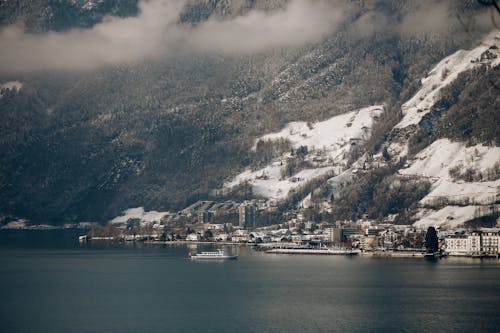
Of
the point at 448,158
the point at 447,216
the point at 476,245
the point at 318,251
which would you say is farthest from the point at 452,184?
the point at 476,245

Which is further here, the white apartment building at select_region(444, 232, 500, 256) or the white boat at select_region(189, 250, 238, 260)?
the white apartment building at select_region(444, 232, 500, 256)

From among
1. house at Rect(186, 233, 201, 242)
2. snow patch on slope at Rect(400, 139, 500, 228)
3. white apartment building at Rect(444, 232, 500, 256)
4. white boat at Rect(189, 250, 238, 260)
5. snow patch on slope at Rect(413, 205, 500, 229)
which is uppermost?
snow patch on slope at Rect(400, 139, 500, 228)

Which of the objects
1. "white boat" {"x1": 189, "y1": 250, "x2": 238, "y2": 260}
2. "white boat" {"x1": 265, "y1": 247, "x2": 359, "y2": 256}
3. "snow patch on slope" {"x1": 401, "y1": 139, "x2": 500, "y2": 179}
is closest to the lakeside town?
"white boat" {"x1": 265, "y1": 247, "x2": 359, "y2": 256}

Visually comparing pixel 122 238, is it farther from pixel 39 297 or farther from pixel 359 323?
pixel 359 323

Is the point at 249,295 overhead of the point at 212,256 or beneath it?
beneath

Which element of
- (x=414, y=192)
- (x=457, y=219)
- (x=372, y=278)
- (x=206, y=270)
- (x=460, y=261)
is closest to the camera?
(x=372, y=278)

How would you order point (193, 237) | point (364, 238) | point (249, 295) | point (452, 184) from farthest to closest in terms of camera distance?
point (193, 237) < point (452, 184) < point (364, 238) < point (249, 295)

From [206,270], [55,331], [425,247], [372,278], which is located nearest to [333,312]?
[55,331]

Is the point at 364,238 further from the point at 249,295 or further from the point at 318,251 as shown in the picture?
the point at 249,295

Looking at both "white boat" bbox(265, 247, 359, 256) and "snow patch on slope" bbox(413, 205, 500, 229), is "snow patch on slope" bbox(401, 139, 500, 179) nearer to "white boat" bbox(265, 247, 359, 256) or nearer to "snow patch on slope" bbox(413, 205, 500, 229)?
"snow patch on slope" bbox(413, 205, 500, 229)
